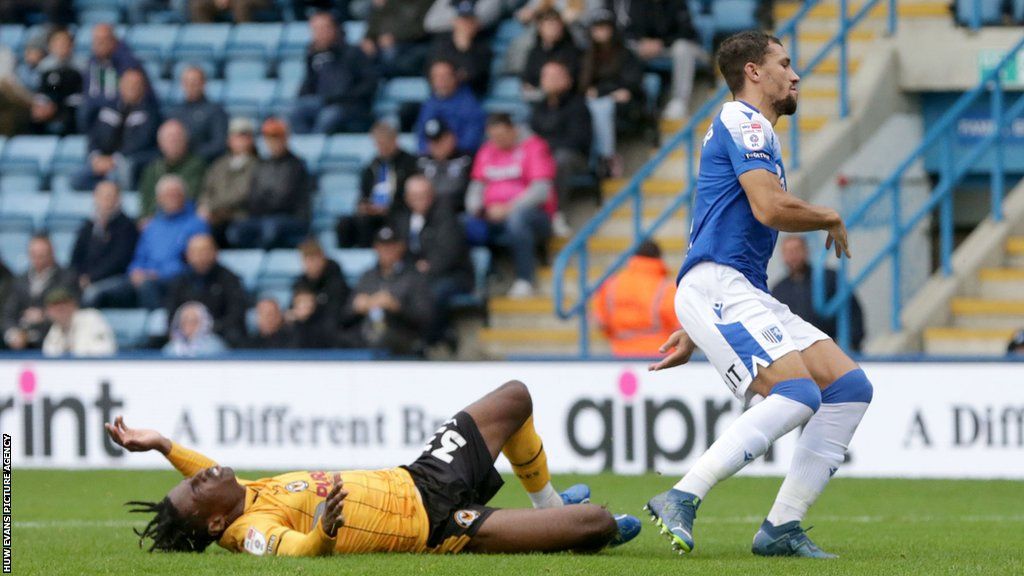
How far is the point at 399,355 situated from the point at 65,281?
357 cm

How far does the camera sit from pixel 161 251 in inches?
650

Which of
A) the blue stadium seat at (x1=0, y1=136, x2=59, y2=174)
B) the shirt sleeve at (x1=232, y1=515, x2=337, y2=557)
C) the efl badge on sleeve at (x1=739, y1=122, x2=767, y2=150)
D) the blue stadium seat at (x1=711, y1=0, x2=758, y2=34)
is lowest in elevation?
the shirt sleeve at (x1=232, y1=515, x2=337, y2=557)

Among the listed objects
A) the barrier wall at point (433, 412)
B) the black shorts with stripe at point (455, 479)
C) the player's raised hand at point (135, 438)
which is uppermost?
the player's raised hand at point (135, 438)

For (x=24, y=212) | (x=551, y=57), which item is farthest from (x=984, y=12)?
(x=24, y=212)

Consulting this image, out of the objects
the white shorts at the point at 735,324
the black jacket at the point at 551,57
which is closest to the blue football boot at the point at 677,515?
the white shorts at the point at 735,324

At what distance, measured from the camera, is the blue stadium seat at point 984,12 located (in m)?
16.5

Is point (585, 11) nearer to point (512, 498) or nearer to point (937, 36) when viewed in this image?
point (937, 36)

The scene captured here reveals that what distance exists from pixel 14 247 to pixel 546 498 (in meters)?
11.7

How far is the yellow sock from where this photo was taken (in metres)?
7.79

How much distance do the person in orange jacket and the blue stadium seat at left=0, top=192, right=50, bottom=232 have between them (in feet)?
21.6

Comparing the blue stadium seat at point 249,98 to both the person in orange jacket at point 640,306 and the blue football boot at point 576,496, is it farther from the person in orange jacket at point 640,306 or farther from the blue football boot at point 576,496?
the blue football boot at point 576,496

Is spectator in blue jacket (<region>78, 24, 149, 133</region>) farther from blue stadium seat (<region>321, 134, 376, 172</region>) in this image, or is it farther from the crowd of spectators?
blue stadium seat (<region>321, 134, 376, 172</region>)

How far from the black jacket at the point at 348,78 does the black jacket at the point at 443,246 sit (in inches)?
95.2

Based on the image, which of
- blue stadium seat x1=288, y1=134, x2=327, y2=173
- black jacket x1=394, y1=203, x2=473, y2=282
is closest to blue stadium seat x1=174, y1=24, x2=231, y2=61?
blue stadium seat x1=288, y1=134, x2=327, y2=173
